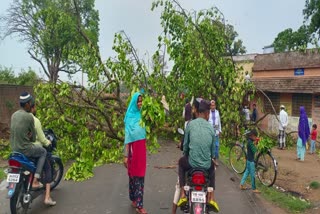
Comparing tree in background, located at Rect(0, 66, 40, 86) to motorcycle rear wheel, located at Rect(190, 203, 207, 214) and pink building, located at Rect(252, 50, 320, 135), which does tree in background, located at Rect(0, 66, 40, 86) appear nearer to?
pink building, located at Rect(252, 50, 320, 135)

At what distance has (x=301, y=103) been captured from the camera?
19594 mm

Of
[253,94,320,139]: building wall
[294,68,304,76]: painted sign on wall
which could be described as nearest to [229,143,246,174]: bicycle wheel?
[253,94,320,139]: building wall

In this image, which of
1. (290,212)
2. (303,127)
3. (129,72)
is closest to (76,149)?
(129,72)

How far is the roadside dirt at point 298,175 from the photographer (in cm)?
801

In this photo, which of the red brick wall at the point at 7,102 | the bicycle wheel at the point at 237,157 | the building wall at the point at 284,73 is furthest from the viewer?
the building wall at the point at 284,73

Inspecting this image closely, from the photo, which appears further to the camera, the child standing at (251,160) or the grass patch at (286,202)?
the child standing at (251,160)

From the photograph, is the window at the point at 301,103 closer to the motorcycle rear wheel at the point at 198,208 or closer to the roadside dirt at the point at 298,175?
the roadside dirt at the point at 298,175

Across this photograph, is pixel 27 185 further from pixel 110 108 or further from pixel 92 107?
pixel 110 108

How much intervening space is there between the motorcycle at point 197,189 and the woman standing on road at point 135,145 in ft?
3.04

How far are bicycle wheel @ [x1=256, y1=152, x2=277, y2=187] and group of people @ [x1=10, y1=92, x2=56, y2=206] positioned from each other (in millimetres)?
4662

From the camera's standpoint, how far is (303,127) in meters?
12.3

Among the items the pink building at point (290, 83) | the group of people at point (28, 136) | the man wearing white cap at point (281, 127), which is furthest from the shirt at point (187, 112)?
the pink building at point (290, 83)

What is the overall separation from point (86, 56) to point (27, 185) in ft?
14.1

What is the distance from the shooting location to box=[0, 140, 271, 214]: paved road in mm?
5758
